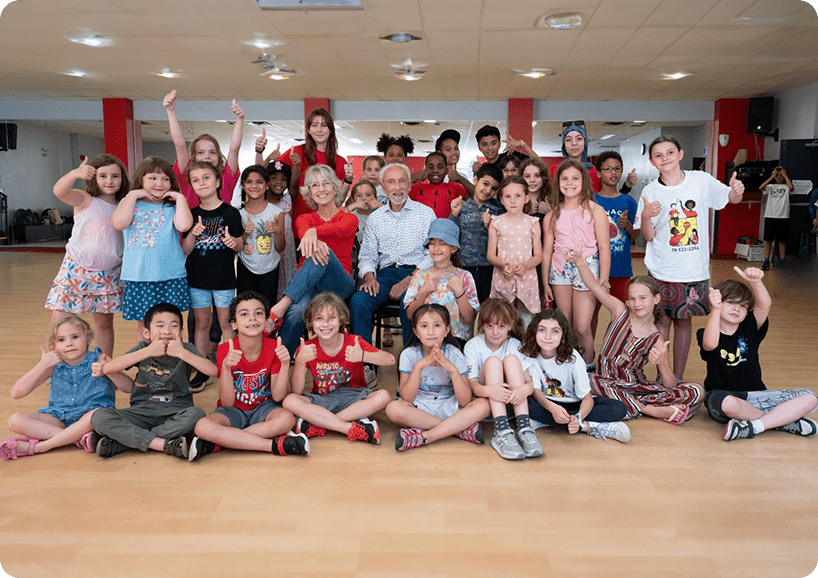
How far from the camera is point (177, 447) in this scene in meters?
2.45

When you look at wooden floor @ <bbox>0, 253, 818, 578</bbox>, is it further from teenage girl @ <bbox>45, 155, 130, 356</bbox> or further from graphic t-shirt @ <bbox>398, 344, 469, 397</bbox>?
teenage girl @ <bbox>45, 155, 130, 356</bbox>

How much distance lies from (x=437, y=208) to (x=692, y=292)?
5.45 feet

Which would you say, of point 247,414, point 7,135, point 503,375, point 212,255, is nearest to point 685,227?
point 503,375

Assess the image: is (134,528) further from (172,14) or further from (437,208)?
(172,14)

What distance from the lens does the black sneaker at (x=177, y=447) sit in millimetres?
2438

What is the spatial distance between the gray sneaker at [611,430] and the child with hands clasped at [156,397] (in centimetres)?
169

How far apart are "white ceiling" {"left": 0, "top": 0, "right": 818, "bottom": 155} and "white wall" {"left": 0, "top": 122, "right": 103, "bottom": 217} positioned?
3757 millimetres

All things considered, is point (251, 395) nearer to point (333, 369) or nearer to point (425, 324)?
point (333, 369)

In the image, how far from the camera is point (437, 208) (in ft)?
13.5

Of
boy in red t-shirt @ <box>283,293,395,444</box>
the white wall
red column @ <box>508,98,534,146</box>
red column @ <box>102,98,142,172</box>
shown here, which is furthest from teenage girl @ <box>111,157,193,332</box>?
the white wall

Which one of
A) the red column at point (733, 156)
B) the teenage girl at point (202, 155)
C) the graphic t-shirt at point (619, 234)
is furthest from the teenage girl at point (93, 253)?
the red column at point (733, 156)

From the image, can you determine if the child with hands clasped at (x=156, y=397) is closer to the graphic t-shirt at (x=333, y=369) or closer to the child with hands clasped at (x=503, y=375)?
the graphic t-shirt at (x=333, y=369)

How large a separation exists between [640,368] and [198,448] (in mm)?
2080

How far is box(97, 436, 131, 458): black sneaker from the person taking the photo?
2455mm
